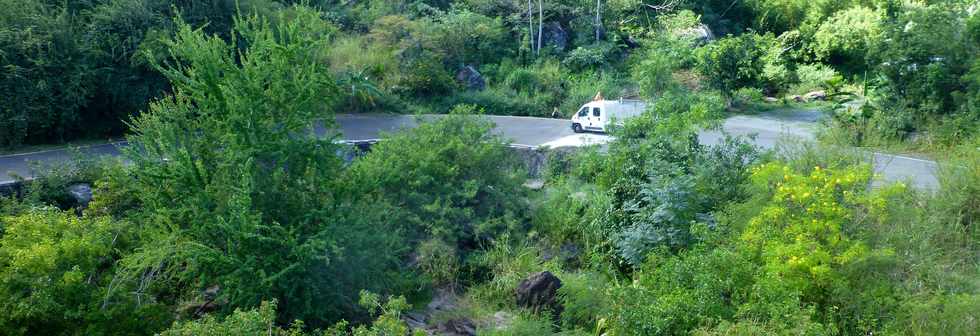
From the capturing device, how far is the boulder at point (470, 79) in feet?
88.7

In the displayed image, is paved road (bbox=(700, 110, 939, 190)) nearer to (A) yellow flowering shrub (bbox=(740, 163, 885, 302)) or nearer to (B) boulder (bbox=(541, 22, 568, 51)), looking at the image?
(A) yellow flowering shrub (bbox=(740, 163, 885, 302))

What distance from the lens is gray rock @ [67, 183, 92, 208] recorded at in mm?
14500

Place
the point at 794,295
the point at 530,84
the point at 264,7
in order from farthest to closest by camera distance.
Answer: the point at 530,84 < the point at 264,7 < the point at 794,295

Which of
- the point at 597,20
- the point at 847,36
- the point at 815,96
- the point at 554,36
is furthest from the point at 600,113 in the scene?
the point at 847,36

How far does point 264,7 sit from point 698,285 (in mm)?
16911

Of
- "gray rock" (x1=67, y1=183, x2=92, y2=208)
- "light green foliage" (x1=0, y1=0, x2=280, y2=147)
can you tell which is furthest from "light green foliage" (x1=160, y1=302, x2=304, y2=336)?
"light green foliage" (x1=0, y1=0, x2=280, y2=147)

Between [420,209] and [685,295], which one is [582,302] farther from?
[420,209]

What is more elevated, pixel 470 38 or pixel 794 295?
pixel 470 38

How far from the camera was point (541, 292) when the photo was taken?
12.8 m

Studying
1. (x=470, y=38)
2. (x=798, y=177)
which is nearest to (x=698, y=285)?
(x=798, y=177)

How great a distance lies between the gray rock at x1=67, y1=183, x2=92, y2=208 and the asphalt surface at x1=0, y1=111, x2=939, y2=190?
1.07 meters

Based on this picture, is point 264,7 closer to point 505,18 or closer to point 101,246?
point 505,18

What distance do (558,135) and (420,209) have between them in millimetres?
7499

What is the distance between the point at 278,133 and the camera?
11.9 metres
